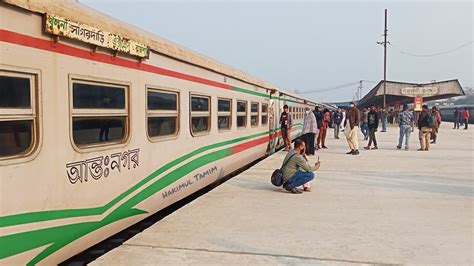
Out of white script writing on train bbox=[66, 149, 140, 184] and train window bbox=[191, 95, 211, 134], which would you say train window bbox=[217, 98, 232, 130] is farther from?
white script writing on train bbox=[66, 149, 140, 184]

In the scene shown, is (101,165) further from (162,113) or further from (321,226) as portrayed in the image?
(321,226)

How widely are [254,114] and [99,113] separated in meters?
7.23

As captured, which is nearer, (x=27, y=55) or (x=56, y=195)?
(x=27, y=55)

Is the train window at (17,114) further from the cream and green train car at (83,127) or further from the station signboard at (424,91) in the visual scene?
the station signboard at (424,91)

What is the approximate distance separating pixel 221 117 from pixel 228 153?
0.83 m

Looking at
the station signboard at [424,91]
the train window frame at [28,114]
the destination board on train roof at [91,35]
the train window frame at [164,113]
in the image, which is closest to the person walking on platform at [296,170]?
the train window frame at [164,113]

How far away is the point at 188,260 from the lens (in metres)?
3.84

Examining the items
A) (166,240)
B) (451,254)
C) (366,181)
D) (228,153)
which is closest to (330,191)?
(366,181)

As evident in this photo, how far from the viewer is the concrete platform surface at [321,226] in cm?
399

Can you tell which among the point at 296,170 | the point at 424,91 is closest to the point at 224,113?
the point at 296,170

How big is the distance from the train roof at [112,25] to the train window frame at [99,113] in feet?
1.70

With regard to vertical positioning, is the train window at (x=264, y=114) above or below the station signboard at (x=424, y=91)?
below

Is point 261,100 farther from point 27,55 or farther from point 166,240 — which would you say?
point 27,55

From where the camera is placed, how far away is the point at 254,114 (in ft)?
36.3
